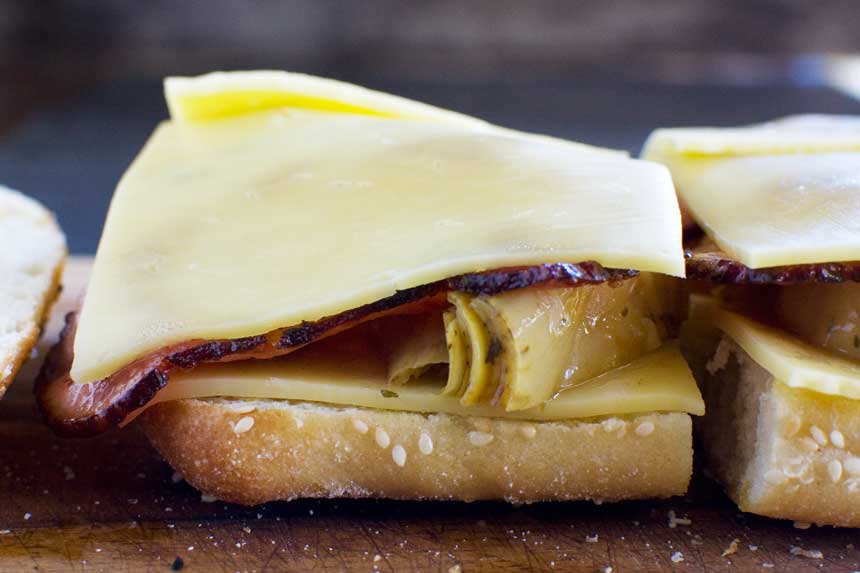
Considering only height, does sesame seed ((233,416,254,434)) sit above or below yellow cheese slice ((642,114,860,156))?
below

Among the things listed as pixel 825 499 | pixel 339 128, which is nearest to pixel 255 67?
pixel 339 128

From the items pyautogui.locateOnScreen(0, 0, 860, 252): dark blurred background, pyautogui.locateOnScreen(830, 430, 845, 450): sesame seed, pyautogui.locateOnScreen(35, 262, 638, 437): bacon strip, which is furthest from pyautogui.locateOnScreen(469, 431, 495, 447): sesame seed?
pyautogui.locateOnScreen(0, 0, 860, 252): dark blurred background

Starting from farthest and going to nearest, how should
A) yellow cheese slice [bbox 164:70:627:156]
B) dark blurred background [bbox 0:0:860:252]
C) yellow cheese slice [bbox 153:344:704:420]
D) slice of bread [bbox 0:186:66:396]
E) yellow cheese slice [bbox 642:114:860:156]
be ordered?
dark blurred background [bbox 0:0:860:252], yellow cheese slice [bbox 164:70:627:156], yellow cheese slice [bbox 642:114:860:156], slice of bread [bbox 0:186:66:396], yellow cheese slice [bbox 153:344:704:420]

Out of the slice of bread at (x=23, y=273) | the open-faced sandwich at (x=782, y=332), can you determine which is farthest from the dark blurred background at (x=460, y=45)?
the open-faced sandwich at (x=782, y=332)

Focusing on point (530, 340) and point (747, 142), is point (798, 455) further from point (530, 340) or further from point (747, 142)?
point (747, 142)

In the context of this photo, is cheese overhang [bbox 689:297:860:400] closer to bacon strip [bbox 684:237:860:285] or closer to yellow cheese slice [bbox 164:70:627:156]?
bacon strip [bbox 684:237:860:285]

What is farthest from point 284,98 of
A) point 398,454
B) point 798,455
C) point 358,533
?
point 798,455

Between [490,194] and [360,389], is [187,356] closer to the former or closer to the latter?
[360,389]
